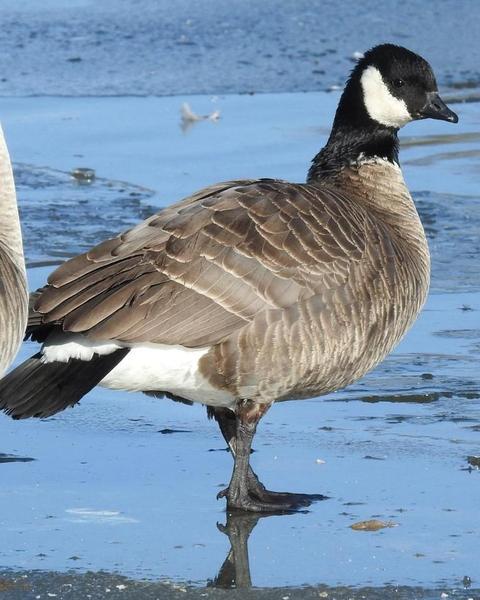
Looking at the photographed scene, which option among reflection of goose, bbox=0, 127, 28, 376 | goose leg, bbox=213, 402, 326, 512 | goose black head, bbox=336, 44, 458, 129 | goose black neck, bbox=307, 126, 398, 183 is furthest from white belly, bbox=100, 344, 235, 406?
goose black head, bbox=336, 44, 458, 129

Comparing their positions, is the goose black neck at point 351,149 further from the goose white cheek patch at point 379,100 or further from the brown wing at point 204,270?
the brown wing at point 204,270

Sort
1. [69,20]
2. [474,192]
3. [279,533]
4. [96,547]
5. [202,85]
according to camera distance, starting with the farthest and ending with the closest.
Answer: [69,20], [202,85], [474,192], [279,533], [96,547]

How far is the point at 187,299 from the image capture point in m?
4.59

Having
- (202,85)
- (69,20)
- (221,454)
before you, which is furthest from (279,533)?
(69,20)

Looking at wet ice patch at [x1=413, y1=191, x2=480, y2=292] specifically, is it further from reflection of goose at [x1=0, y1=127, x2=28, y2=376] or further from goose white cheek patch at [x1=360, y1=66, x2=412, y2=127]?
reflection of goose at [x1=0, y1=127, x2=28, y2=376]

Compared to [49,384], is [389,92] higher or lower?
higher

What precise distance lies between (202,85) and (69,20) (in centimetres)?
247

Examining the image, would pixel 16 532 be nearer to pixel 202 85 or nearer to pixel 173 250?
pixel 173 250

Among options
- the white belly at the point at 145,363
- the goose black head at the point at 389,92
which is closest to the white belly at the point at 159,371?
the white belly at the point at 145,363

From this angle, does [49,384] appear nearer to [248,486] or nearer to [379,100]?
[248,486]

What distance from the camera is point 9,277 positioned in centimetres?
431

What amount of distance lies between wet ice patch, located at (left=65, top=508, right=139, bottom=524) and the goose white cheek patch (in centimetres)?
206

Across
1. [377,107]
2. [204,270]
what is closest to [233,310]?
[204,270]

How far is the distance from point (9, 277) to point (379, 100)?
195 centimetres
